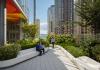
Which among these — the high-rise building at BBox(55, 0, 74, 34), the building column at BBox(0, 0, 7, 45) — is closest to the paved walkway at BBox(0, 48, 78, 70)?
the building column at BBox(0, 0, 7, 45)

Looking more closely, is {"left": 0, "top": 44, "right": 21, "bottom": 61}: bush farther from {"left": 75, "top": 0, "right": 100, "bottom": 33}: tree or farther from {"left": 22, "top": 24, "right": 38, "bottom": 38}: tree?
{"left": 22, "top": 24, "right": 38, "bottom": 38}: tree

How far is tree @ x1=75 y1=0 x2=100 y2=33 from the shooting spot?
104 ft

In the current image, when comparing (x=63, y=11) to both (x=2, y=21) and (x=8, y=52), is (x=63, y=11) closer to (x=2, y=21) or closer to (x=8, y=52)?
(x=2, y=21)

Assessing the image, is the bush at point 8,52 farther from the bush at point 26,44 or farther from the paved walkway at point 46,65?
the bush at point 26,44

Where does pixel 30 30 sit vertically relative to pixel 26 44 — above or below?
above

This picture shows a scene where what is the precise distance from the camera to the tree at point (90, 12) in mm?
31812

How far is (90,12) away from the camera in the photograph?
3272cm

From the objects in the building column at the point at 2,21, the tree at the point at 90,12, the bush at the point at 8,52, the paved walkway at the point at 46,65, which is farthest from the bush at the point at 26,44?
the bush at the point at 8,52

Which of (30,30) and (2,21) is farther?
(30,30)

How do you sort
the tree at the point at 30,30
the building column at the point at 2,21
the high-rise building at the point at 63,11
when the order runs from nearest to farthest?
1. the building column at the point at 2,21
2. the tree at the point at 30,30
3. the high-rise building at the point at 63,11

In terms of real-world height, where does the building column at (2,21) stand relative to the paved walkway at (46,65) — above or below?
above

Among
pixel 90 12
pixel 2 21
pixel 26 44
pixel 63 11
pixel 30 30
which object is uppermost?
pixel 63 11

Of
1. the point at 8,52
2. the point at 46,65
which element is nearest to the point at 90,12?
the point at 46,65

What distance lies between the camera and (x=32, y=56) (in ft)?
72.2
